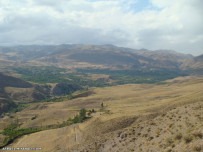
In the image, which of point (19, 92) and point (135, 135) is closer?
point (135, 135)

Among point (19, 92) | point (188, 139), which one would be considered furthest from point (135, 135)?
point (19, 92)

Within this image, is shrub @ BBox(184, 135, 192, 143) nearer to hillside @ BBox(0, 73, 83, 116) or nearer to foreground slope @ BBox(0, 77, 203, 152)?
foreground slope @ BBox(0, 77, 203, 152)

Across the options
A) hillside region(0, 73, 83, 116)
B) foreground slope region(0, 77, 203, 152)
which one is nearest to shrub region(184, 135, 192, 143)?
foreground slope region(0, 77, 203, 152)

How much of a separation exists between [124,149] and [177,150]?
945 cm

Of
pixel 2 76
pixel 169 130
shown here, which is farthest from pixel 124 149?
pixel 2 76

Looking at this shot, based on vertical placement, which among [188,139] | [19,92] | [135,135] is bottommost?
[19,92]

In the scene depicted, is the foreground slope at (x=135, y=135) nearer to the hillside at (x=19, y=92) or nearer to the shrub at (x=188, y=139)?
the shrub at (x=188, y=139)

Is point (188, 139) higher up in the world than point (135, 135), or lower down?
higher up

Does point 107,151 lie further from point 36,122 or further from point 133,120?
point 36,122

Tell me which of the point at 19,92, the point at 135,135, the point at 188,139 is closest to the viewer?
the point at 188,139

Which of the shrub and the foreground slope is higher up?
the shrub

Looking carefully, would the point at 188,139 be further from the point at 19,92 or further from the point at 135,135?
the point at 19,92

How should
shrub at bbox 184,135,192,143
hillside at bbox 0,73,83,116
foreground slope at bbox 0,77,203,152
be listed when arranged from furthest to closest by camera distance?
1. hillside at bbox 0,73,83,116
2. foreground slope at bbox 0,77,203,152
3. shrub at bbox 184,135,192,143

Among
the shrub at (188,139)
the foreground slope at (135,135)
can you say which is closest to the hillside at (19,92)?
the foreground slope at (135,135)
